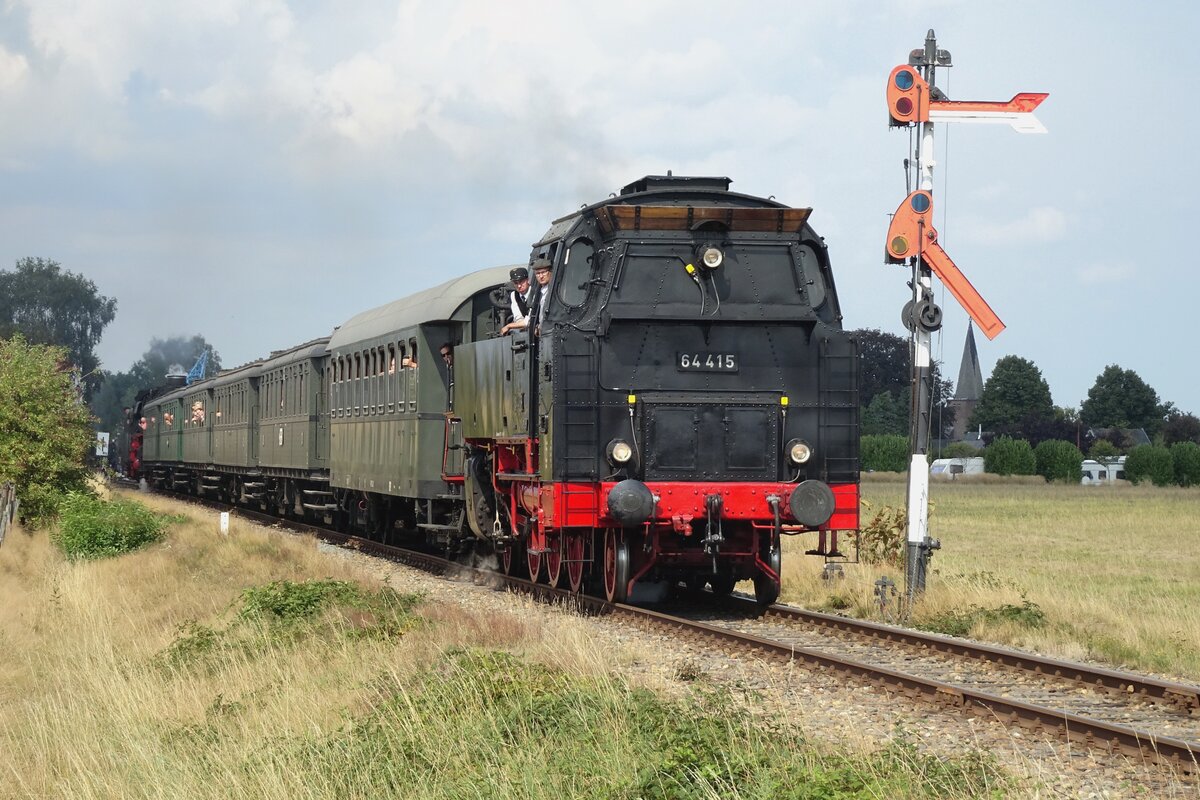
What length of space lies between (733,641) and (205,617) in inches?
252

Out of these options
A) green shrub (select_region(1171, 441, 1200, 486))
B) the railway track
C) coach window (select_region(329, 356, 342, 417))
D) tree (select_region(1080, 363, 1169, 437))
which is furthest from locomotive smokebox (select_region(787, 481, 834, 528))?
tree (select_region(1080, 363, 1169, 437))

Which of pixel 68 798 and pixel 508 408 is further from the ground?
pixel 508 408

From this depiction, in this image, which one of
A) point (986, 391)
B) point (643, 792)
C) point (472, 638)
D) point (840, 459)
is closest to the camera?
point (643, 792)

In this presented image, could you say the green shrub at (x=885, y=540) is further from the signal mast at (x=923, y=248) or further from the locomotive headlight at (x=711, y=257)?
the locomotive headlight at (x=711, y=257)

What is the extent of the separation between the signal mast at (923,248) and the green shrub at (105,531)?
13.6 metres

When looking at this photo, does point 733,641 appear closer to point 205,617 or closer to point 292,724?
point 292,724

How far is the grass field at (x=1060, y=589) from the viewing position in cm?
1216

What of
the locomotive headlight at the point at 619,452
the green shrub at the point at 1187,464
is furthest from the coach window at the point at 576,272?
the green shrub at the point at 1187,464

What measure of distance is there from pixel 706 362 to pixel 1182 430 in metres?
114

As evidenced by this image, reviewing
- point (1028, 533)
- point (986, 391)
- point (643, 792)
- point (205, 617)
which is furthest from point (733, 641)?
point (986, 391)

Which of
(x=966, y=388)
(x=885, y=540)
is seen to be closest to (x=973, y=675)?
(x=885, y=540)

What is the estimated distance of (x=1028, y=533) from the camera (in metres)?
35.9

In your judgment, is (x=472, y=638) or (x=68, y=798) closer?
(x=68, y=798)

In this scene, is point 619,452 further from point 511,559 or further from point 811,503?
point 511,559
